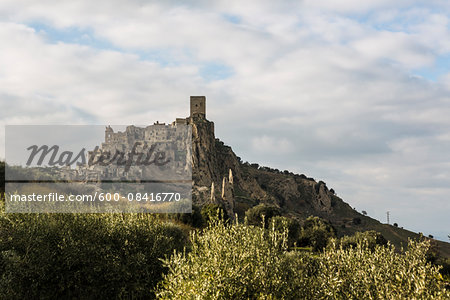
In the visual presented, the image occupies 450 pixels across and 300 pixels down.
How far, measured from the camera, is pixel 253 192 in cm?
17938

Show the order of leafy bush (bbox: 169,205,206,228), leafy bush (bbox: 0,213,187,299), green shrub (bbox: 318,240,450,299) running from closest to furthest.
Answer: green shrub (bbox: 318,240,450,299) < leafy bush (bbox: 0,213,187,299) < leafy bush (bbox: 169,205,206,228)

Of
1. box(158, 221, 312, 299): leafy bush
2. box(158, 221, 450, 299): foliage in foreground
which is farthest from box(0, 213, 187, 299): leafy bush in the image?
box(158, 221, 450, 299): foliage in foreground

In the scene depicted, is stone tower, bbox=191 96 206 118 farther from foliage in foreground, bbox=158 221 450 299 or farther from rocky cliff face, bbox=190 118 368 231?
foliage in foreground, bbox=158 221 450 299

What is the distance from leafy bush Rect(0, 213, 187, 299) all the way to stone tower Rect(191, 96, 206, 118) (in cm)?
14629

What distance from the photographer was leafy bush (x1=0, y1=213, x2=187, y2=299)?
36750 millimetres

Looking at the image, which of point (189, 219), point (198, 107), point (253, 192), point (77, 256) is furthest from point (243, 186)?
point (77, 256)

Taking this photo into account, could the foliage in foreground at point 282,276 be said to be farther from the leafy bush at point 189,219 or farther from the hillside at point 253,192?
the hillside at point 253,192

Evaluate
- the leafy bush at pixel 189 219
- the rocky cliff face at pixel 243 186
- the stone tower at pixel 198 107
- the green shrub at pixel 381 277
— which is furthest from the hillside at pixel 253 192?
the green shrub at pixel 381 277

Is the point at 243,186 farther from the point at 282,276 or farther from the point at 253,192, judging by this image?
the point at 282,276

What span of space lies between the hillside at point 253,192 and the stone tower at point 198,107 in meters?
3.68

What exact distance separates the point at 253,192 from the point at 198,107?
44.9m

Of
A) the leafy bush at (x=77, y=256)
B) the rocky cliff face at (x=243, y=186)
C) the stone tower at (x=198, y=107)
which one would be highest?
the stone tower at (x=198, y=107)

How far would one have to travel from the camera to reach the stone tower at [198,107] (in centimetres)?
19000

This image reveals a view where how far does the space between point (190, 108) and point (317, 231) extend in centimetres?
11320
